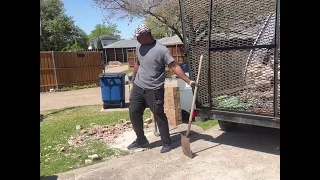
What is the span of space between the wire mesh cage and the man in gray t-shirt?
0.40 metres

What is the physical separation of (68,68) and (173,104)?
39.2 ft

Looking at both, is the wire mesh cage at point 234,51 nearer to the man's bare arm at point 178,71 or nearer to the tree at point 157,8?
the man's bare arm at point 178,71

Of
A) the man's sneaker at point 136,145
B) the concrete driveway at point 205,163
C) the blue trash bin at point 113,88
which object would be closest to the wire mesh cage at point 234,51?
the concrete driveway at point 205,163

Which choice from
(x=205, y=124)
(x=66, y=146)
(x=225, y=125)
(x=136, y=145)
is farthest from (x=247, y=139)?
(x=66, y=146)

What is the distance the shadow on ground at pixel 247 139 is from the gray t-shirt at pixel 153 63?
111 cm

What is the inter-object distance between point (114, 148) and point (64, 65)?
12586 millimetres

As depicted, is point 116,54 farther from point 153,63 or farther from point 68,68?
point 153,63

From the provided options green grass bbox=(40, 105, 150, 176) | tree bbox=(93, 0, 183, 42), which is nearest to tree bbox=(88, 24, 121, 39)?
tree bbox=(93, 0, 183, 42)

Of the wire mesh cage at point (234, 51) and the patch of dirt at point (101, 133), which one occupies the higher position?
the wire mesh cage at point (234, 51)

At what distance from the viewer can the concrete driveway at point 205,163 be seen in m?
4.04

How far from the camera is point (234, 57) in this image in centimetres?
464
